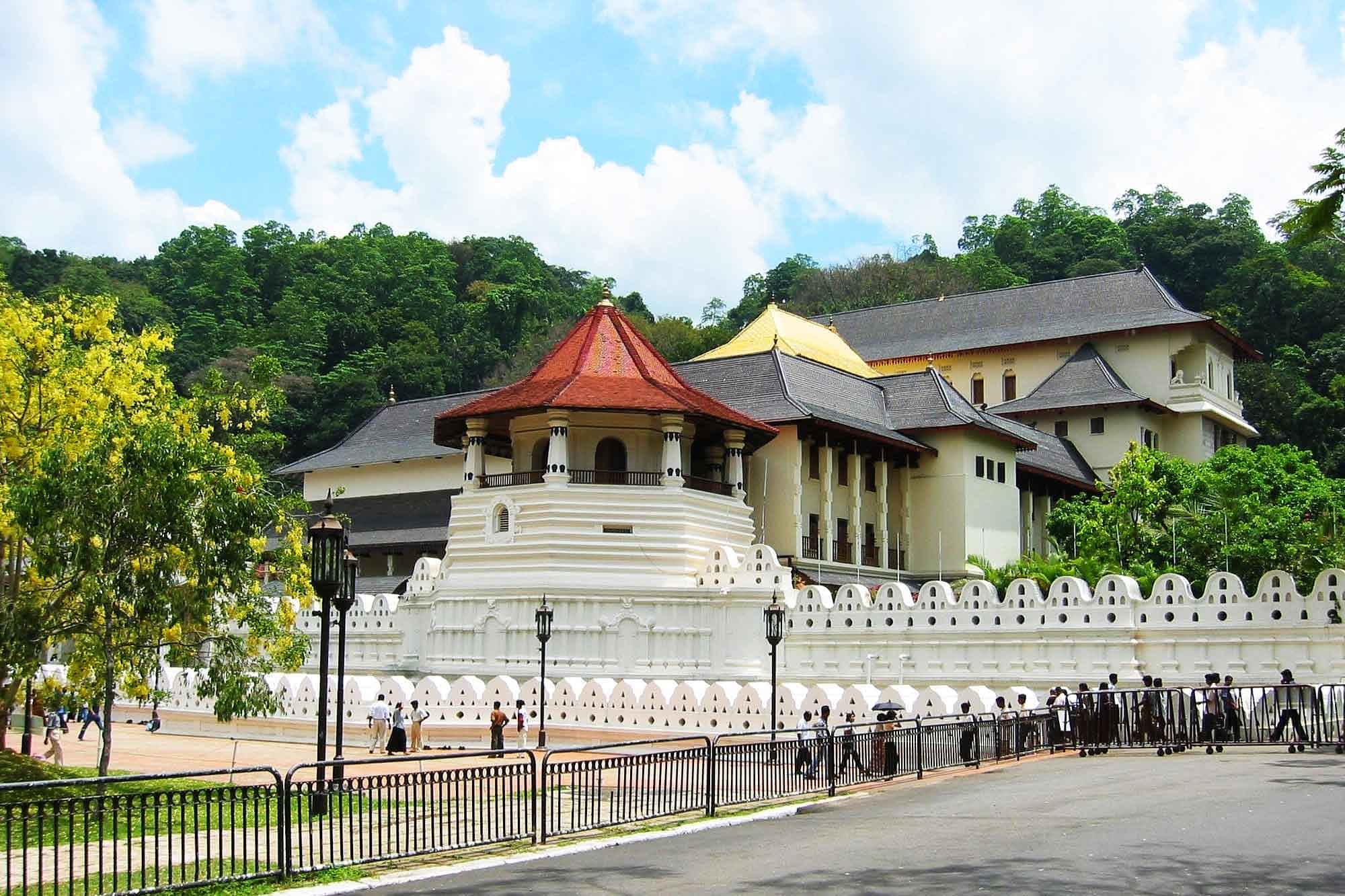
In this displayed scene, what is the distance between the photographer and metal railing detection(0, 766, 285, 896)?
10.3 m

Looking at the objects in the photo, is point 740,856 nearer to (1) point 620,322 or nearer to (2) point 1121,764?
(2) point 1121,764

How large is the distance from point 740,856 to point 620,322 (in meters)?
28.3

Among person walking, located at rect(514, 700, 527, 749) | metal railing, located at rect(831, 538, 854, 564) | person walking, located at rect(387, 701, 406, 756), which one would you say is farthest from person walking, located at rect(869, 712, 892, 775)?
metal railing, located at rect(831, 538, 854, 564)

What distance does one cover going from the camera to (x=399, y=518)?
5169 cm

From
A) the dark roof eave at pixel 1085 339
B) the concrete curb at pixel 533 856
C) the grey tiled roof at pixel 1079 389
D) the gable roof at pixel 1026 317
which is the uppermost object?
the gable roof at pixel 1026 317

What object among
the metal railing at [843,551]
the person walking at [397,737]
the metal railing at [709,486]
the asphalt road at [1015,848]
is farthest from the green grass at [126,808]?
the metal railing at [843,551]

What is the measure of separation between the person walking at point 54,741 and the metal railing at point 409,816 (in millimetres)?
10071

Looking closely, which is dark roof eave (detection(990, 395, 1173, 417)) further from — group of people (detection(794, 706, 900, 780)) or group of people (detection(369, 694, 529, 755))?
group of people (detection(794, 706, 900, 780))

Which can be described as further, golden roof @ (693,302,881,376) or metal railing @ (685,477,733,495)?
golden roof @ (693,302,881,376)

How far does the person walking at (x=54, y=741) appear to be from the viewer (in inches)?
921

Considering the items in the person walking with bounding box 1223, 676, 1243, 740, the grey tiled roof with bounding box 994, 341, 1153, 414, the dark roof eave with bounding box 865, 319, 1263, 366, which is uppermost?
the dark roof eave with bounding box 865, 319, 1263, 366

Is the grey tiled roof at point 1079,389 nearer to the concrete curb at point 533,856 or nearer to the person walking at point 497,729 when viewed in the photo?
the person walking at point 497,729

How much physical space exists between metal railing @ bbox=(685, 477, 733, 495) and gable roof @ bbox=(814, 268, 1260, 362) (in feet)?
91.1

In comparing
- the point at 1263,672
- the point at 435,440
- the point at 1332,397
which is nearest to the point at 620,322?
the point at 435,440
